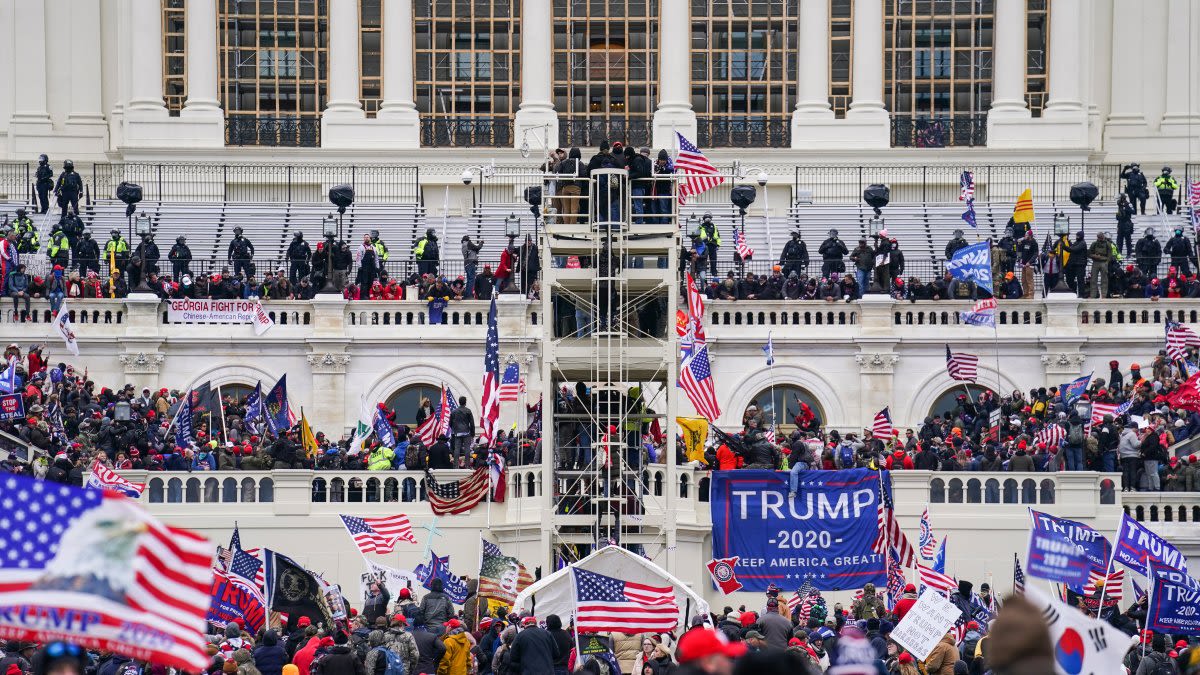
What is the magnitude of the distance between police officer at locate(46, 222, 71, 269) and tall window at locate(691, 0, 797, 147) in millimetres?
20888

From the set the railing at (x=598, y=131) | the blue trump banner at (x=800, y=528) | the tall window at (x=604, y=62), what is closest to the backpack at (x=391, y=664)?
the blue trump banner at (x=800, y=528)

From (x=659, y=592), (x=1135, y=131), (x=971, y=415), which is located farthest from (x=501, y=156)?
(x=659, y=592)

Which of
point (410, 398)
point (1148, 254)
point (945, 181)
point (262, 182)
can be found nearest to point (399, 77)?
point (262, 182)

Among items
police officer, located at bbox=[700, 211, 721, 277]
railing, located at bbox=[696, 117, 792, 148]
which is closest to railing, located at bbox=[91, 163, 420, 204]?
railing, located at bbox=[696, 117, 792, 148]

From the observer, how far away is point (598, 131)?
2783 inches

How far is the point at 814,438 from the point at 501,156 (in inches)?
1014

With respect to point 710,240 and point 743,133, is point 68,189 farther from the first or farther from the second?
point 743,133

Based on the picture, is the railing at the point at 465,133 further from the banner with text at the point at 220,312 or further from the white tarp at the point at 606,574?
the white tarp at the point at 606,574

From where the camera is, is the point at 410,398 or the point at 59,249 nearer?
the point at 410,398

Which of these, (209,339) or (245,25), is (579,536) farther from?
(245,25)

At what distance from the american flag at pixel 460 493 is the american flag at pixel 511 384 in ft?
11.9

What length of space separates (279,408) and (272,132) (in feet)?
78.4

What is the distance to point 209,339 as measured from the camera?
5069 centimetres

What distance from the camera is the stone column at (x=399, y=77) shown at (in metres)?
69.3
